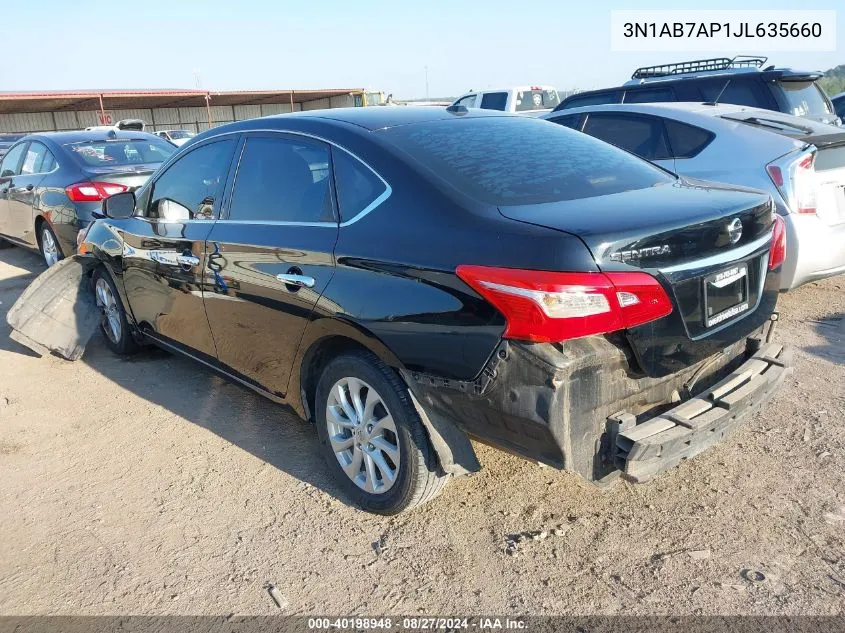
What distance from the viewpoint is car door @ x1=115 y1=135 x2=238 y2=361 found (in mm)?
3893

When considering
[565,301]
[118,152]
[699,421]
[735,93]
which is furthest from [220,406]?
[735,93]

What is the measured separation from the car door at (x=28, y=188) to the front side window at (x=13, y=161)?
0.43 feet

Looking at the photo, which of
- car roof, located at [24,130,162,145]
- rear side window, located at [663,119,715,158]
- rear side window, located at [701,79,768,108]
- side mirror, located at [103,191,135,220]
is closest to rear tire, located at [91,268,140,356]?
side mirror, located at [103,191,135,220]

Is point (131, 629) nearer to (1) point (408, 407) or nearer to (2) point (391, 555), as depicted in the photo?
(2) point (391, 555)

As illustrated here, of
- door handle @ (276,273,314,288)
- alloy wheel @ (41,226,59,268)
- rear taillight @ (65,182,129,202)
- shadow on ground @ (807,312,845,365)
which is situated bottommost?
shadow on ground @ (807,312,845,365)

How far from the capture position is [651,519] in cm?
297

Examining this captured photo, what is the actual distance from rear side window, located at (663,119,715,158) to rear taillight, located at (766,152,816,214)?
0.78 m

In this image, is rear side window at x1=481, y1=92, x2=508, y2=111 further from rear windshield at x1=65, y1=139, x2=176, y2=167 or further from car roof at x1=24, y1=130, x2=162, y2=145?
car roof at x1=24, y1=130, x2=162, y2=145

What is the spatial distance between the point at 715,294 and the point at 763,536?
3.43 feet

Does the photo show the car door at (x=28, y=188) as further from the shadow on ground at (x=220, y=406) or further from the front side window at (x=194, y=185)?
the front side window at (x=194, y=185)

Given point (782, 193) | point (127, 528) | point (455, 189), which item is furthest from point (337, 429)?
point (782, 193)

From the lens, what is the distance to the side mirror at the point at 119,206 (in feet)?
15.3

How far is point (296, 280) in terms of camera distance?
10.3 ft

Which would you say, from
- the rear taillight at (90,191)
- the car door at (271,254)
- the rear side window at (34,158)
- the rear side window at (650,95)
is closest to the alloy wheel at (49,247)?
the rear side window at (34,158)
